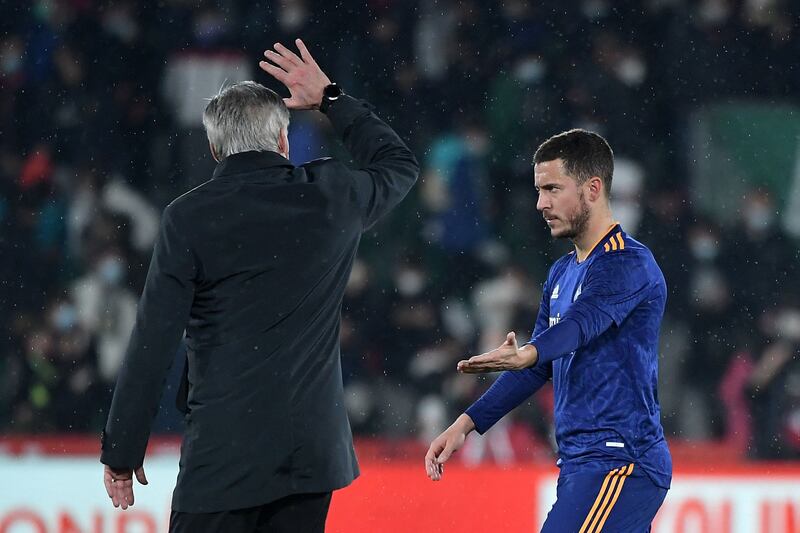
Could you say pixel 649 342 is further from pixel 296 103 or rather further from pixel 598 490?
pixel 296 103

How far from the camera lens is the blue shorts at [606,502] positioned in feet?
9.84

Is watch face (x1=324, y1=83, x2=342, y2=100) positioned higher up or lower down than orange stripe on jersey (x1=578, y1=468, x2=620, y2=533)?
higher up

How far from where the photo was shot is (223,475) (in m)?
2.53

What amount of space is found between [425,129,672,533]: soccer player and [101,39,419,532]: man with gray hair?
67 centimetres

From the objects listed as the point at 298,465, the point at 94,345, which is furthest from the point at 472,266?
the point at 298,465

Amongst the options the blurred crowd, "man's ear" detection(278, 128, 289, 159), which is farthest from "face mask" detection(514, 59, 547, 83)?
"man's ear" detection(278, 128, 289, 159)

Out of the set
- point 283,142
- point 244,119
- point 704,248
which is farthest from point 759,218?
point 244,119

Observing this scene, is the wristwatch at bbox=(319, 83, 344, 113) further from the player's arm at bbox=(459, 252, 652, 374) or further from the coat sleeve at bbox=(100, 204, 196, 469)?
the player's arm at bbox=(459, 252, 652, 374)

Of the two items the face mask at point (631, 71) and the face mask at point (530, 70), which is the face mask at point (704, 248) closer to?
the face mask at point (631, 71)

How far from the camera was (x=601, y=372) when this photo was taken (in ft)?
9.99

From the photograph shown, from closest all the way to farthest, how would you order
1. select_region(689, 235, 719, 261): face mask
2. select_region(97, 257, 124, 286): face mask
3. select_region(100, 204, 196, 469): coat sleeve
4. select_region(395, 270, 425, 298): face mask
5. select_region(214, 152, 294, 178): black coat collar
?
select_region(100, 204, 196, 469): coat sleeve < select_region(214, 152, 294, 178): black coat collar < select_region(97, 257, 124, 286): face mask < select_region(395, 270, 425, 298): face mask < select_region(689, 235, 719, 261): face mask

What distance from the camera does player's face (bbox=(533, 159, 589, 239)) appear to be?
3.18m

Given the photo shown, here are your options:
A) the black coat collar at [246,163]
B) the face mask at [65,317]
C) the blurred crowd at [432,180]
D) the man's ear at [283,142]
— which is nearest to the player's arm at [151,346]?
the black coat collar at [246,163]

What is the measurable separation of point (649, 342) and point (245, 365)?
115 centimetres
